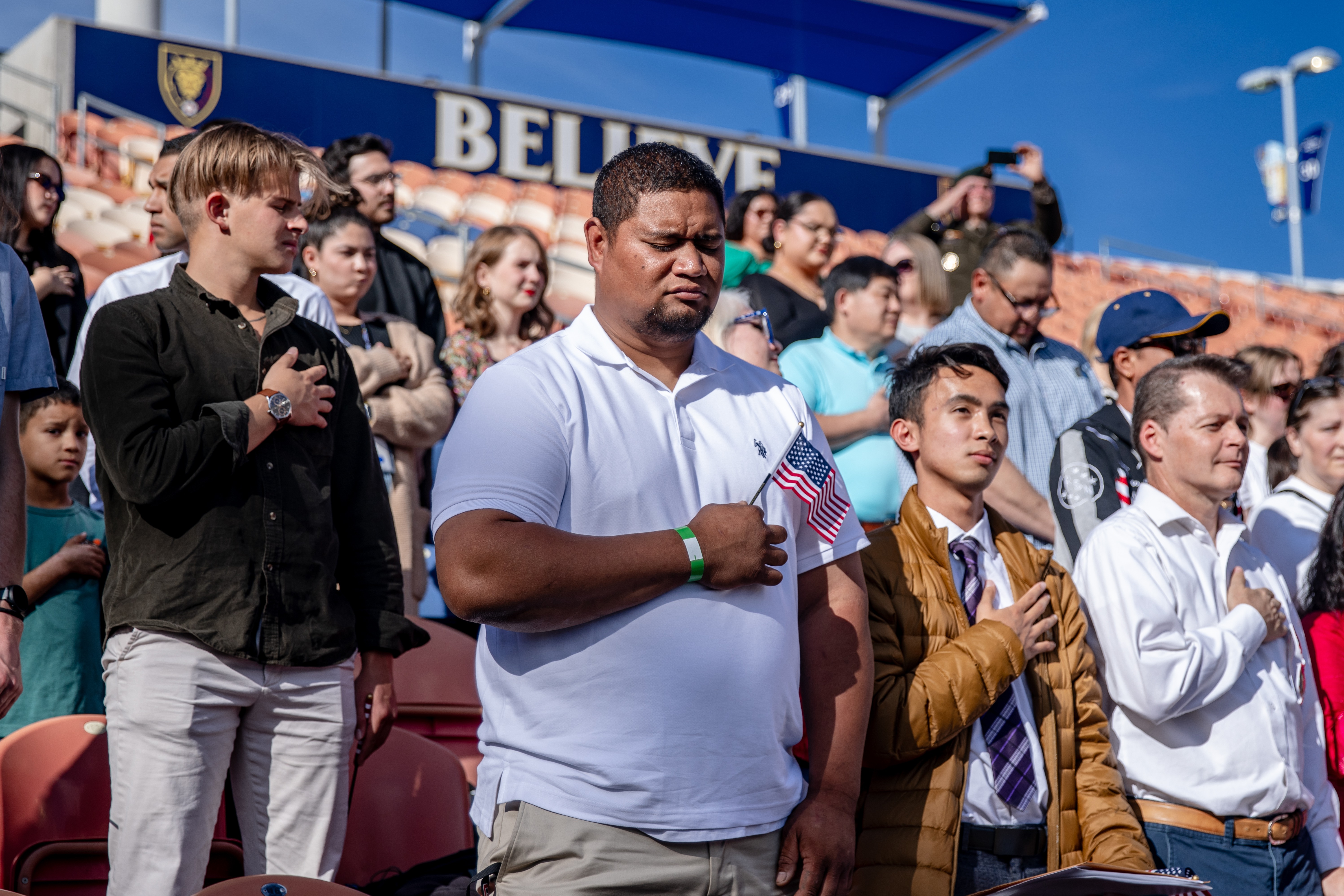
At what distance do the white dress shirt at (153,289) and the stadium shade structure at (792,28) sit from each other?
13.0 meters

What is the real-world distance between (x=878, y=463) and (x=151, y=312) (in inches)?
91.1

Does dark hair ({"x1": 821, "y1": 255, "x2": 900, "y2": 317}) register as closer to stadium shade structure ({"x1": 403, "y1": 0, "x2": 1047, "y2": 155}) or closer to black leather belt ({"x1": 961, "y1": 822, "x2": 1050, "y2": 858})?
black leather belt ({"x1": 961, "y1": 822, "x2": 1050, "y2": 858})

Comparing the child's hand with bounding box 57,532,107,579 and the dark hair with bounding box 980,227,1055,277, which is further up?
the dark hair with bounding box 980,227,1055,277

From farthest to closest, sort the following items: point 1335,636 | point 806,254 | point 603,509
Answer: point 806,254 < point 1335,636 < point 603,509

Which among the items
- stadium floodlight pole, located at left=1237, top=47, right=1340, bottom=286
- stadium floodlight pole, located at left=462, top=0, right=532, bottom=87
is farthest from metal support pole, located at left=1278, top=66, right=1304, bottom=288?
stadium floodlight pole, located at left=462, top=0, right=532, bottom=87

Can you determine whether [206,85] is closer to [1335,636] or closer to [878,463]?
[878,463]

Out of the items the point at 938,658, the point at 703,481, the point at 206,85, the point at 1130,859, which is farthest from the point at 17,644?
the point at 206,85

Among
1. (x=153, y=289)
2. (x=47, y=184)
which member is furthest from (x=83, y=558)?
(x=47, y=184)

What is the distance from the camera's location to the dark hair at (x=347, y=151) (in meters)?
4.82

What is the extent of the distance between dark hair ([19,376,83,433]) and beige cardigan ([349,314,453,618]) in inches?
32.0

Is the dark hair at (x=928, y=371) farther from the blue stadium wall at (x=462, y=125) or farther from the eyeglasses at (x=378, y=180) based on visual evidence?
the blue stadium wall at (x=462, y=125)

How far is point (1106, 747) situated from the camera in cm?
272

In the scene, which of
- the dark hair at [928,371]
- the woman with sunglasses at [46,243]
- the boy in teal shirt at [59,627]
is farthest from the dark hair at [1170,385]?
the woman with sunglasses at [46,243]

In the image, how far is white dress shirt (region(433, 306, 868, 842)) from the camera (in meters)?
1.78
